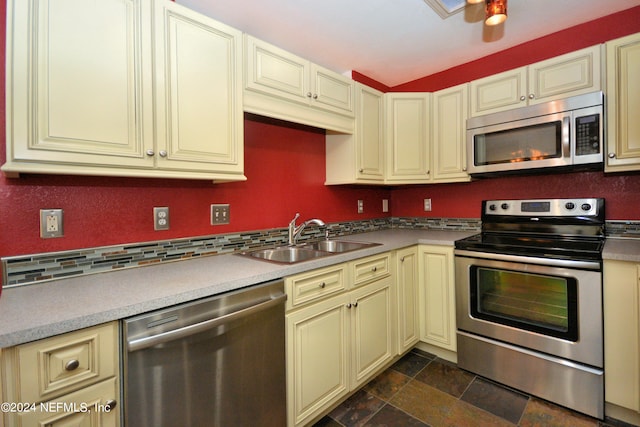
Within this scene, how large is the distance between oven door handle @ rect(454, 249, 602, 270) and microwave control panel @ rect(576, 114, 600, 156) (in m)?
0.70

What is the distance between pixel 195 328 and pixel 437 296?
68.5 inches

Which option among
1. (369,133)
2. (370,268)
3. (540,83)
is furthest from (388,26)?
(370,268)

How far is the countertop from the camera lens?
82 centimetres

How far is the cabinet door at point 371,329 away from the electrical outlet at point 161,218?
43.1 inches

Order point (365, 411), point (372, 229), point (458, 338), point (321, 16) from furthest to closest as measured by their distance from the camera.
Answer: point (372, 229) < point (458, 338) < point (321, 16) < point (365, 411)

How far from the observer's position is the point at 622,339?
1507 mm

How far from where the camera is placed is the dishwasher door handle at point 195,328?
935 mm

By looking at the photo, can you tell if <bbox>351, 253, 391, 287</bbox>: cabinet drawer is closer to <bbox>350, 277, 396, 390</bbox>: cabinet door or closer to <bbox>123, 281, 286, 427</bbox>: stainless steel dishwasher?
<bbox>350, 277, 396, 390</bbox>: cabinet door

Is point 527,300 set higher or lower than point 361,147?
lower

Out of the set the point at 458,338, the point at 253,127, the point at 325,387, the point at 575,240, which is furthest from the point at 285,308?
the point at 575,240

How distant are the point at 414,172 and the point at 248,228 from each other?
1.51m

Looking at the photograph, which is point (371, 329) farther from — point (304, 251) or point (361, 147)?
point (361, 147)

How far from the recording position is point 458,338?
6.77 ft

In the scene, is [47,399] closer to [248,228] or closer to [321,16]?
[248,228]
